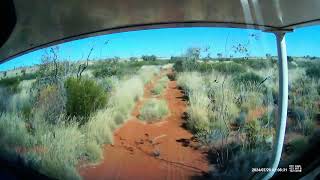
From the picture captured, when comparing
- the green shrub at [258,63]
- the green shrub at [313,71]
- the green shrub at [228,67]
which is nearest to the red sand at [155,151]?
the green shrub at [228,67]

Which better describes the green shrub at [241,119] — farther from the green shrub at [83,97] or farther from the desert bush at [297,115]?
the green shrub at [83,97]

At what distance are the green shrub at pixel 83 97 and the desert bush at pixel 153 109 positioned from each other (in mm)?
216

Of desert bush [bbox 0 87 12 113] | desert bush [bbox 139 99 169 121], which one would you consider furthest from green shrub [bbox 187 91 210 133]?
desert bush [bbox 0 87 12 113]

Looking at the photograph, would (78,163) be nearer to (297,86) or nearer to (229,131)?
(229,131)

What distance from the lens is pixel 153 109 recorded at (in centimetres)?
244

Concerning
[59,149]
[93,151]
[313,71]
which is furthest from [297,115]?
[59,149]

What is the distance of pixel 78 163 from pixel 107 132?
0.26 metres

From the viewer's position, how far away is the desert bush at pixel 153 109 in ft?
7.97

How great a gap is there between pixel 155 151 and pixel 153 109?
0.77 ft

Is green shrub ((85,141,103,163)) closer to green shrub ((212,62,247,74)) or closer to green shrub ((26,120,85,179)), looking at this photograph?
green shrub ((26,120,85,179))

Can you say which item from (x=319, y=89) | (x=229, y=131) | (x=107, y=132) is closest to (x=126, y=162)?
(x=107, y=132)

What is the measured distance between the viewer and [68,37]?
2441mm

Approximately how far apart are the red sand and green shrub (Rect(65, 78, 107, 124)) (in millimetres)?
185

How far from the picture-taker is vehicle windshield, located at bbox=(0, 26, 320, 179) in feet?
7.90
